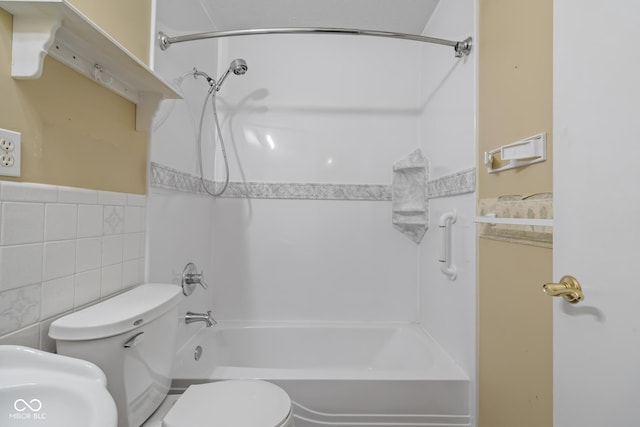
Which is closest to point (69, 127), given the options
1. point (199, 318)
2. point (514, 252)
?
point (199, 318)

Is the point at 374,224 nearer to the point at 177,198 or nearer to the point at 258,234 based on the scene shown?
the point at 258,234

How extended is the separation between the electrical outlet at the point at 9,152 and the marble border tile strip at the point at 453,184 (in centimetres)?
143

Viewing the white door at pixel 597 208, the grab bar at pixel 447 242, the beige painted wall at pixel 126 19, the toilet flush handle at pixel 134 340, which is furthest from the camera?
the grab bar at pixel 447 242

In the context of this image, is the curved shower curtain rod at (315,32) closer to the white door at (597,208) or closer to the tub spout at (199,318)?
the white door at (597,208)

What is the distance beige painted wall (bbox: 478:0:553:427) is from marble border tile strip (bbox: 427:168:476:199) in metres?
0.06

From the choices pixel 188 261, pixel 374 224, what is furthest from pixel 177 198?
pixel 374 224

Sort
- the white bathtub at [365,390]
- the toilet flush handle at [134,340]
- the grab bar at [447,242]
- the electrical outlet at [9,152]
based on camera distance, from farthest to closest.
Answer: the grab bar at [447,242] < the white bathtub at [365,390] < the toilet flush handle at [134,340] < the electrical outlet at [9,152]

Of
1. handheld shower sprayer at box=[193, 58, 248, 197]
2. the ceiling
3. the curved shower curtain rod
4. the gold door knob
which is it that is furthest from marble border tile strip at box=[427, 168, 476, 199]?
handheld shower sprayer at box=[193, 58, 248, 197]

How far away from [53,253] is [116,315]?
0.23 m

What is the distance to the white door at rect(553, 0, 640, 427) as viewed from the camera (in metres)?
0.46

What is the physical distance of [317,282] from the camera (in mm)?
1928

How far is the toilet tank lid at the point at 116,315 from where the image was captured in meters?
0.72

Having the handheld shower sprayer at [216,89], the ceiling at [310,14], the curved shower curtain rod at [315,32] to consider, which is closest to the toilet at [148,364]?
the handheld shower sprayer at [216,89]

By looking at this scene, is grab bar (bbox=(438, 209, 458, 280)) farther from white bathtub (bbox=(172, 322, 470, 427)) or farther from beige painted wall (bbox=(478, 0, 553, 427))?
white bathtub (bbox=(172, 322, 470, 427))
